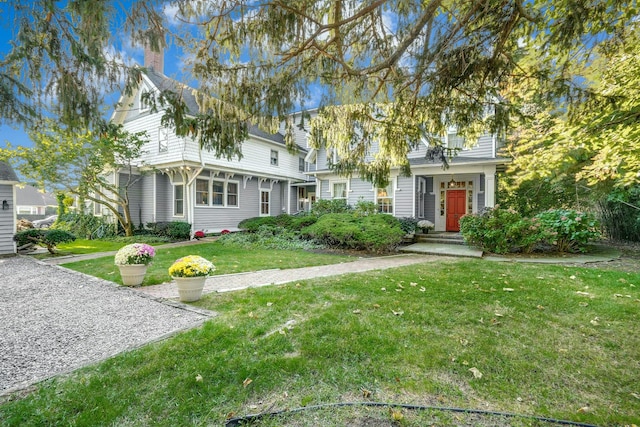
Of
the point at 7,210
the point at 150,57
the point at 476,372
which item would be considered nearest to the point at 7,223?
the point at 7,210

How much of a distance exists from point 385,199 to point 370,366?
12.2 meters

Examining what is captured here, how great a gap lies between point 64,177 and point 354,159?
12.8 metres

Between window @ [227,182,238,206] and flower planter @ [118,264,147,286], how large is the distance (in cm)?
1032

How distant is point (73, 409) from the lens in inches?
83.8

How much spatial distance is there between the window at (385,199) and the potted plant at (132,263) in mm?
10752

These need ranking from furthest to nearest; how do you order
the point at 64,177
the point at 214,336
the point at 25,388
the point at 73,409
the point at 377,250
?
the point at 64,177 < the point at 377,250 < the point at 214,336 < the point at 25,388 < the point at 73,409

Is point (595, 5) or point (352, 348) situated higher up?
point (595, 5)

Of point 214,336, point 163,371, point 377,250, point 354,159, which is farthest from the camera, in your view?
point 377,250

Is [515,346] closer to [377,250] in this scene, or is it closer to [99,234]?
[377,250]

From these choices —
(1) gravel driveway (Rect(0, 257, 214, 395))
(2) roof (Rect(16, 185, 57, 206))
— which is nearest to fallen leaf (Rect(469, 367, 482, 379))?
(1) gravel driveway (Rect(0, 257, 214, 395))

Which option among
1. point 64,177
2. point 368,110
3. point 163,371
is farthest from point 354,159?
point 64,177

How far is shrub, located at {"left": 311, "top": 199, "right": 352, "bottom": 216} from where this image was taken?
14.4 meters

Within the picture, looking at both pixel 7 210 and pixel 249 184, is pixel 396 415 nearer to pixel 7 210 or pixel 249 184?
pixel 7 210

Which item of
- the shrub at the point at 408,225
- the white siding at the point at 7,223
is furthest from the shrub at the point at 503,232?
the white siding at the point at 7,223
